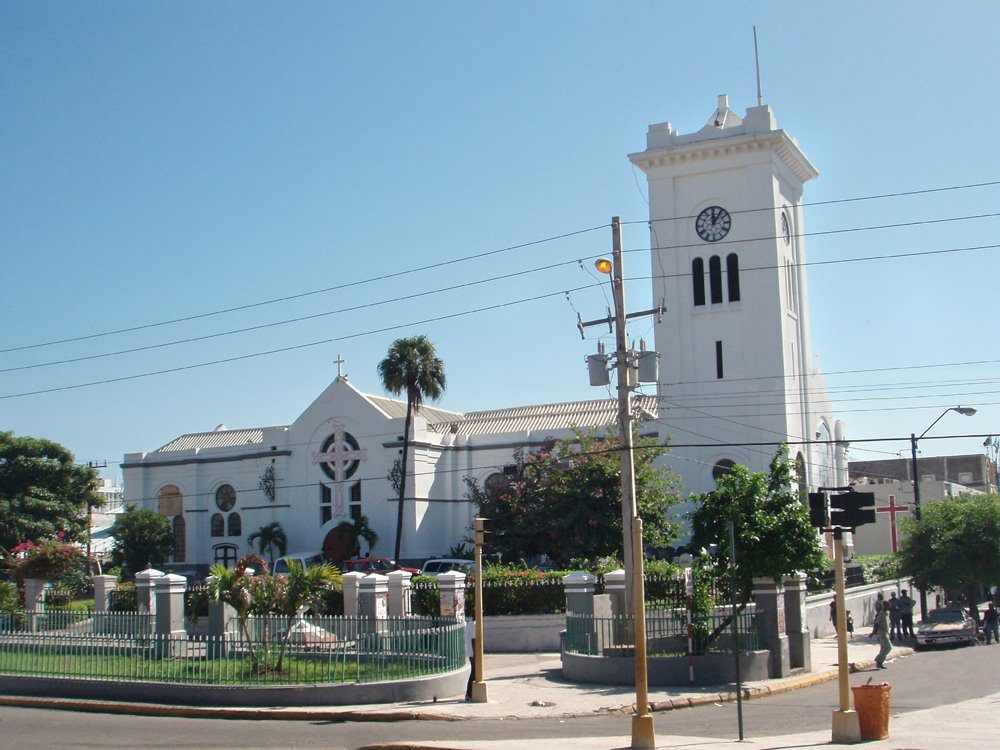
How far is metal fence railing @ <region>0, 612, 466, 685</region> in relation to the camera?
18375 millimetres

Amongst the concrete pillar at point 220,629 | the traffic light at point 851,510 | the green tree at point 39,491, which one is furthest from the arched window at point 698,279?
the traffic light at point 851,510

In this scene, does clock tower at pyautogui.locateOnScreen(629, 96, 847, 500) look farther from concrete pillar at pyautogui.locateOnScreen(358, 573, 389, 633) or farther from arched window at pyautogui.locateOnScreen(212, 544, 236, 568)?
concrete pillar at pyautogui.locateOnScreen(358, 573, 389, 633)

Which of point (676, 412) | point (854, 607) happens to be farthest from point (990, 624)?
point (676, 412)

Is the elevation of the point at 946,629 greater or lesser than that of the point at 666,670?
lesser

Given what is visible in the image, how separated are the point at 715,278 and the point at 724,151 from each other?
5.34 meters

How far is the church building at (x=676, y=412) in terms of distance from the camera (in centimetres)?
4569

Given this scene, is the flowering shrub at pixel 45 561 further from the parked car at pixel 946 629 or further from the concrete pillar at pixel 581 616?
the parked car at pixel 946 629

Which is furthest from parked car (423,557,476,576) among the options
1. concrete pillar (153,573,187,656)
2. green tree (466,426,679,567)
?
concrete pillar (153,573,187,656)

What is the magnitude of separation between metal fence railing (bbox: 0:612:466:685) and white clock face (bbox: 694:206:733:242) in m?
30.7

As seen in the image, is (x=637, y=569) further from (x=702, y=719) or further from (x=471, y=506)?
(x=471, y=506)

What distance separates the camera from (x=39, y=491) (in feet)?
165

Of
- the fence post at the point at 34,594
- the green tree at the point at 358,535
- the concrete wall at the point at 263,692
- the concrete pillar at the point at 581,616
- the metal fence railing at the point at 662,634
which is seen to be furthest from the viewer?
the green tree at the point at 358,535

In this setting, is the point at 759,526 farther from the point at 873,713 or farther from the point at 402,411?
the point at 402,411

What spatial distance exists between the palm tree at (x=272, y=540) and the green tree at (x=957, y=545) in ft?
87.8
